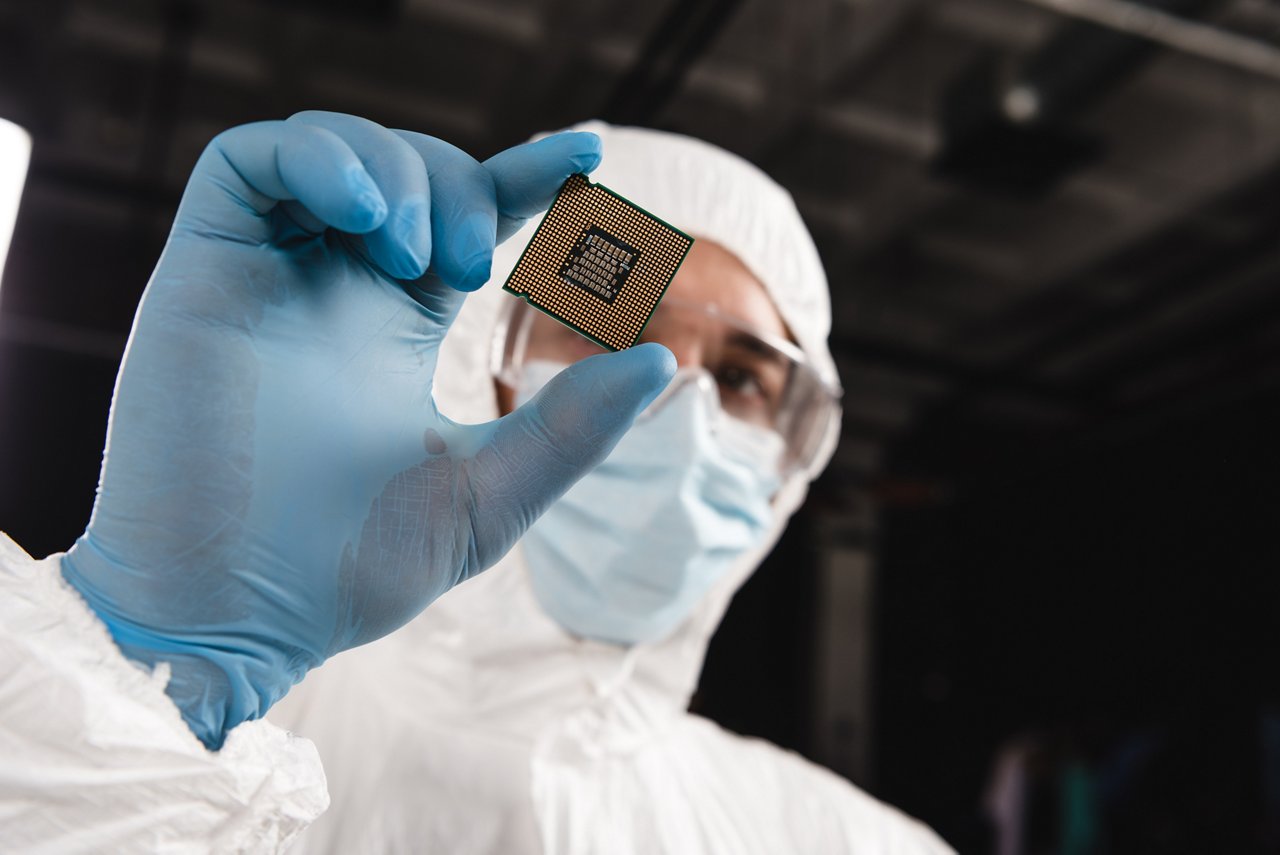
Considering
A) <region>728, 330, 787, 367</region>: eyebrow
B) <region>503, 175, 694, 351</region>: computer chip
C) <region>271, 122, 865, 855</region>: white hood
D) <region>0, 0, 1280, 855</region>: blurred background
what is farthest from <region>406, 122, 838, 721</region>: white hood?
<region>0, 0, 1280, 855</region>: blurred background

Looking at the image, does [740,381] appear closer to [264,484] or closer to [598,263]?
[598,263]

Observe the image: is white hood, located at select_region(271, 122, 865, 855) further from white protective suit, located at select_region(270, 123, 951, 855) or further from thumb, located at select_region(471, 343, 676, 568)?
thumb, located at select_region(471, 343, 676, 568)

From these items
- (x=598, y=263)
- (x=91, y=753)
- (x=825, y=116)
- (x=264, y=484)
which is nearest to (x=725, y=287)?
(x=598, y=263)

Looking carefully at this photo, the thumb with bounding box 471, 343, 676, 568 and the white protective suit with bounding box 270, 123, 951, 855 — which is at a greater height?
the thumb with bounding box 471, 343, 676, 568

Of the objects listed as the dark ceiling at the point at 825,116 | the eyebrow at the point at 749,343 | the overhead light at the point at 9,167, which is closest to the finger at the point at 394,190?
the overhead light at the point at 9,167

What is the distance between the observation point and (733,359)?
1.34 meters

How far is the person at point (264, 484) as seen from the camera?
63cm

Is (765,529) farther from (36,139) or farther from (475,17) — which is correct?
(36,139)

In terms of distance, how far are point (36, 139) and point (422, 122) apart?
159cm

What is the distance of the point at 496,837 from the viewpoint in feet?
3.66

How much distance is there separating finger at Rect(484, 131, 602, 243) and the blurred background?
1043 millimetres

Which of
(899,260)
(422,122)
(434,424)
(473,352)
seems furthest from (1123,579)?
(434,424)

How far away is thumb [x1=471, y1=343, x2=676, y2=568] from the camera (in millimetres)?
700

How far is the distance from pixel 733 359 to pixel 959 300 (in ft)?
14.6
